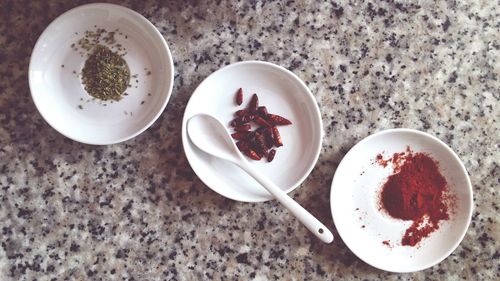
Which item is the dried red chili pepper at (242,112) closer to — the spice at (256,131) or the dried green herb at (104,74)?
the spice at (256,131)

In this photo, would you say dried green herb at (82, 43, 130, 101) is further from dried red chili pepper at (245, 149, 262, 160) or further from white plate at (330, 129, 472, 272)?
white plate at (330, 129, 472, 272)

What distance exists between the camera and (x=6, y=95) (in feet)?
3.64

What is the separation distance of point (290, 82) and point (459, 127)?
0.37 m

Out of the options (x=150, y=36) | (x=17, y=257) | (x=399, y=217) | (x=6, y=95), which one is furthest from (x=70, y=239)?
(x=399, y=217)

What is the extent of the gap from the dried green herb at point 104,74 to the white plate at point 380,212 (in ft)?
1.55

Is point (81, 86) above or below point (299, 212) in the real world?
above

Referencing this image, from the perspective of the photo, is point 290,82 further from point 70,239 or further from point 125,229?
point 70,239

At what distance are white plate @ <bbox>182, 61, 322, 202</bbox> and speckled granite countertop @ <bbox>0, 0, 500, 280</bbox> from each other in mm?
41

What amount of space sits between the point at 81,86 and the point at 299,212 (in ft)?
1.66

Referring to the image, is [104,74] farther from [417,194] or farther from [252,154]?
[417,194]

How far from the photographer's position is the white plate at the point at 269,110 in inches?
42.6

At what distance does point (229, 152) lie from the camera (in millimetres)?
1078

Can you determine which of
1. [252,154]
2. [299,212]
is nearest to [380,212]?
[299,212]

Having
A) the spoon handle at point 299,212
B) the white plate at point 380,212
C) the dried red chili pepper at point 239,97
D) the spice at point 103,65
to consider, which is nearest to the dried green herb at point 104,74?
the spice at point 103,65
